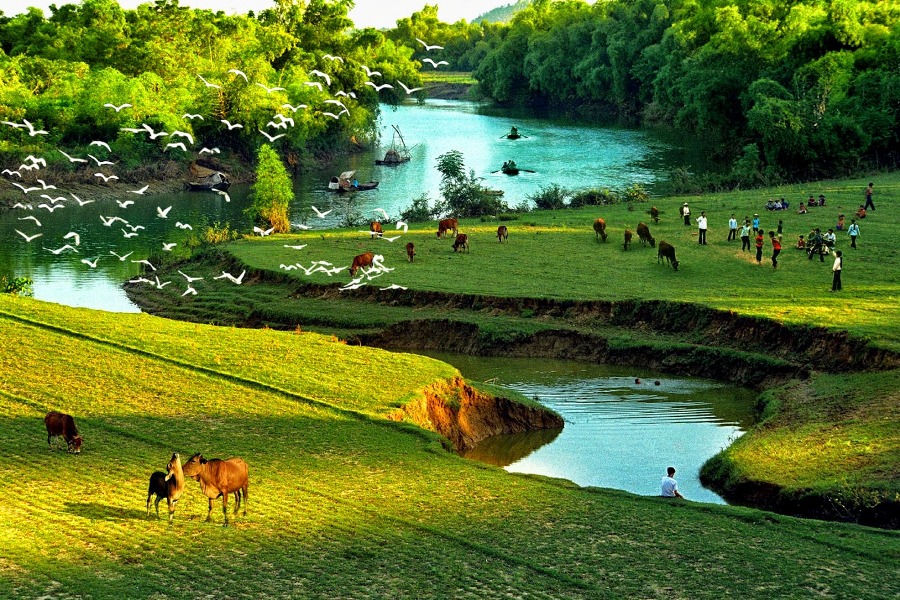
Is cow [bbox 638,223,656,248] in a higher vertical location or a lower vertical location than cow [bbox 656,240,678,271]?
higher

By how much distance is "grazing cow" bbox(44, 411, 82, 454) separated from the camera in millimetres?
24141

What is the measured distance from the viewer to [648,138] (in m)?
111

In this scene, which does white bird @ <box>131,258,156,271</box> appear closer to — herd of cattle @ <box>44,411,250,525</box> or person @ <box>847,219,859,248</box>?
person @ <box>847,219,859,248</box>

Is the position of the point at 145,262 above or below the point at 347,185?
below

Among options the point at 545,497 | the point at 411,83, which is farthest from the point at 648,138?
the point at 545,497

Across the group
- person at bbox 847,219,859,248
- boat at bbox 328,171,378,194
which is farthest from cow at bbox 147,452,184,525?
boat at bbox 328,171,378,194

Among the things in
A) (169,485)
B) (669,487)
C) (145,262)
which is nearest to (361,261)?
(145,262)

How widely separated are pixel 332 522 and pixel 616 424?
13.1m

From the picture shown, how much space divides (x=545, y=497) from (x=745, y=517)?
372cm

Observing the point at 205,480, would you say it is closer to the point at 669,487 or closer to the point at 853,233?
the point at 669,487

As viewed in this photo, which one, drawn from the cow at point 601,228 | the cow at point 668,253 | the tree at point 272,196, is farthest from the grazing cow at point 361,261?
the tree at point 272,196

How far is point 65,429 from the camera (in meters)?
24.1

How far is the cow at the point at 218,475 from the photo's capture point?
19.1 meters

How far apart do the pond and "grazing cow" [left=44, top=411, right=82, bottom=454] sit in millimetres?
10004
